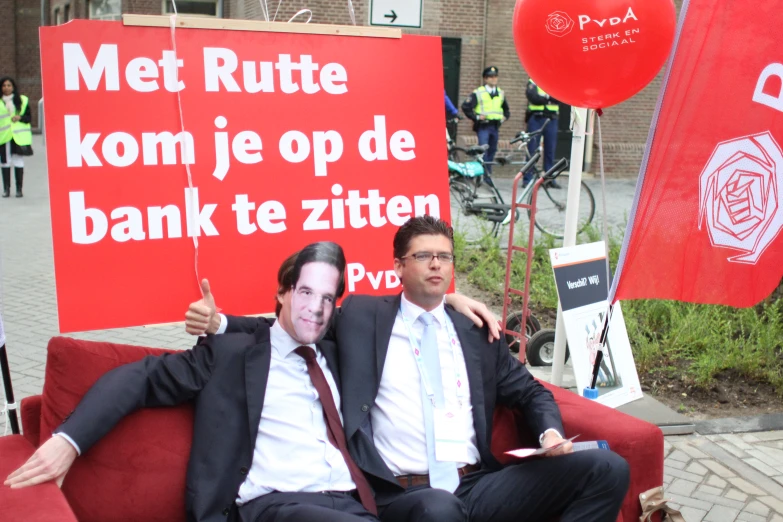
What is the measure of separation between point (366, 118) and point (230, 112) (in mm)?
608

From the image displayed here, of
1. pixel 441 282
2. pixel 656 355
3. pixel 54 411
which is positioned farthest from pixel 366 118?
pixel 656 355

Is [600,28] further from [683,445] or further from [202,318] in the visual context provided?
[683,445]

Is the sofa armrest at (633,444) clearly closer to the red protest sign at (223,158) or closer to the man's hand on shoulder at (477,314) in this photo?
the man's hand on shoulder at (477,314)

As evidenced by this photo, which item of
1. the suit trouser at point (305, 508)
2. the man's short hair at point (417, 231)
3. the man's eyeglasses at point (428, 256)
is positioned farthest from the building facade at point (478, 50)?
the suit trouser at point (305, 508)

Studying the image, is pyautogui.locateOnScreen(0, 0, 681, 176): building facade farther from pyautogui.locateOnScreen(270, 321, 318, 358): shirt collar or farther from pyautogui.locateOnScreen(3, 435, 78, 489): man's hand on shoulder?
pyautogui.locateOnScreen(3, 435, 78, 489): man's hand on shoulder

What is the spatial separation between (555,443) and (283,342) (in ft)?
3.40

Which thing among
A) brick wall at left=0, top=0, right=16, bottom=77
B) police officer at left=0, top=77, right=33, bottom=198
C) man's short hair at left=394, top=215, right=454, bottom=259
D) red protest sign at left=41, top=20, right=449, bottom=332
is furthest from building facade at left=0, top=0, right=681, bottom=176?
man's short hair at left=394, top=215, right=454, bottom=259

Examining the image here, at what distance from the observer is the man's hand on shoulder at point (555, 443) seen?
9.64 ft

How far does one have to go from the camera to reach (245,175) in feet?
11.4

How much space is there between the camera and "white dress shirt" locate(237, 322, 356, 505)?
2.79m

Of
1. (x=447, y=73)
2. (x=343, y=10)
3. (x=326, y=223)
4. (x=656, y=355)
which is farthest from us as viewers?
(x=447, y=73)

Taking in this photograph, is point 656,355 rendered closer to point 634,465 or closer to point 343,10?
point 634,465

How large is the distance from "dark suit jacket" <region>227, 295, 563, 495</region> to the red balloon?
1.36 meters

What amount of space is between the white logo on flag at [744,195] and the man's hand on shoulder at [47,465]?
2.98 metres
